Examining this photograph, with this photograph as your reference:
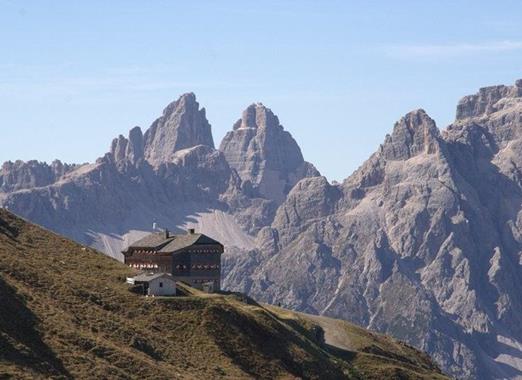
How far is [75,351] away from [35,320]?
6.08m

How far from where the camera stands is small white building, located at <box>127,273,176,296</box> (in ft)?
455

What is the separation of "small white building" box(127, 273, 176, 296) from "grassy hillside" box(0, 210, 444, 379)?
2.20 m

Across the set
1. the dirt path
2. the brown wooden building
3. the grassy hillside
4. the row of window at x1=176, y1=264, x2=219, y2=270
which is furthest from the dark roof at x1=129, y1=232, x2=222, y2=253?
the dirt path

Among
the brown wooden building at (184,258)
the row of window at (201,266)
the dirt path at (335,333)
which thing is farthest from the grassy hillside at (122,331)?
the row of window at (201,266)

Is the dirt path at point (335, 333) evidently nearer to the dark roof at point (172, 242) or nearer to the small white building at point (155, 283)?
the dark roof at point (172, 242)

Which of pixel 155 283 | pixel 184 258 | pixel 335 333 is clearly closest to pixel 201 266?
pixel 184 258

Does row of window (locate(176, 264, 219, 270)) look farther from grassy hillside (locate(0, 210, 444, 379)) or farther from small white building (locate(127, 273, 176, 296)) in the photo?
small white building (locate(127, 273, 176, 296))

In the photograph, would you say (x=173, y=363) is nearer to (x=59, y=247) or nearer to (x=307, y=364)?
(x=307, y=364)

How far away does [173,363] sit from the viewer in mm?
119125

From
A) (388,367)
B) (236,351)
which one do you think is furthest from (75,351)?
(388,367)

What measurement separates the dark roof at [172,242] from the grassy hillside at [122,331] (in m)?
14.3

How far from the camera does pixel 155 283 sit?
139250 mm

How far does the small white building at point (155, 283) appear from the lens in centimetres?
13862

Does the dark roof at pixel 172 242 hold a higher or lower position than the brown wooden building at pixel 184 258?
higher
